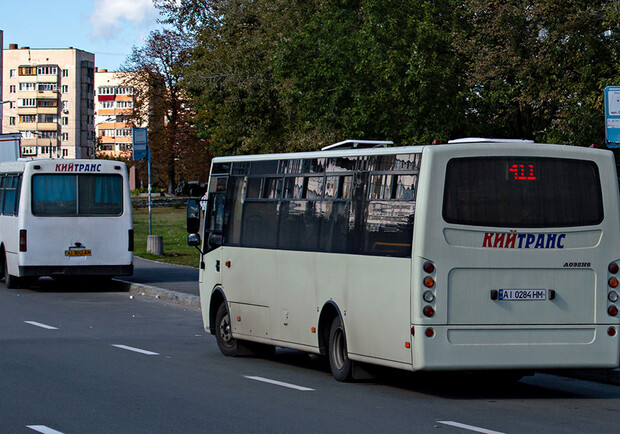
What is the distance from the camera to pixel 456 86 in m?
37.9

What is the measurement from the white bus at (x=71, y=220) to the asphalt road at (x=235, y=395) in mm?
8899

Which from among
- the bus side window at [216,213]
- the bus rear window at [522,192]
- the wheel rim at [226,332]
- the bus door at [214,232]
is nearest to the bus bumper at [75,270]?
the bus door at [214,232]

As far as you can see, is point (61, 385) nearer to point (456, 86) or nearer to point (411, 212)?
point (411, 212)

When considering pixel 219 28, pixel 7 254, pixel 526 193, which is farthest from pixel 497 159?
pixel 219 28

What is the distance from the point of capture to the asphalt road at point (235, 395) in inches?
368

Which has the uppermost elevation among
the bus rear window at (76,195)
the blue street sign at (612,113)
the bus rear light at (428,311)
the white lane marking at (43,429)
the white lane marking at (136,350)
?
the blue street sign at (612,113)

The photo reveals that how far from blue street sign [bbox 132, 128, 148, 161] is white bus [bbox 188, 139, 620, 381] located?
2120 centimetres

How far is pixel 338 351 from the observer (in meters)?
12.3

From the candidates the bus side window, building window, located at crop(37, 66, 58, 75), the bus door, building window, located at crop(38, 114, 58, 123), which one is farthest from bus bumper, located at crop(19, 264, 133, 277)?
building window, located at crop(38, 114, 58, 123)

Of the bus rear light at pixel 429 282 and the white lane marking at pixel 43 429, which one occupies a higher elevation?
the bus rear light at pixel 429 282

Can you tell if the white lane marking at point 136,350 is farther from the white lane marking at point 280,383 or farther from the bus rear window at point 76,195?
the bus rear window at point 76,195

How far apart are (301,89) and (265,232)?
2827cm

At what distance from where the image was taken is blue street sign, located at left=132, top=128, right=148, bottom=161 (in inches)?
1302

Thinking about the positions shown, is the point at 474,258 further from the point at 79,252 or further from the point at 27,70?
the point at 27,70
